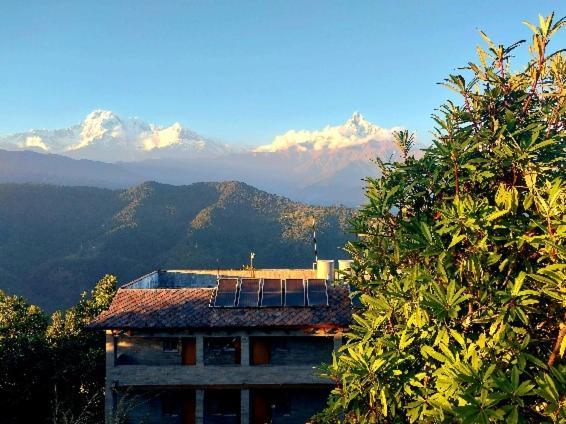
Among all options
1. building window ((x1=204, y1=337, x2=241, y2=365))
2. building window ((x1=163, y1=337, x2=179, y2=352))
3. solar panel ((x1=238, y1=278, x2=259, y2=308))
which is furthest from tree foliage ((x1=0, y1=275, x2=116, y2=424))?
solar panel ((x1=238, y1=278, x2=259, y2=308))

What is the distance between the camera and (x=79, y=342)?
101ft

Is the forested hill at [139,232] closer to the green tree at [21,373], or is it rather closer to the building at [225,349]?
the green tree at [21,373]

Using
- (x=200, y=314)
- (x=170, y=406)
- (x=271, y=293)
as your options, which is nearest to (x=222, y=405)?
(x=170, y=406)

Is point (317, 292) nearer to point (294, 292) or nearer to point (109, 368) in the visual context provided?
point (294, 292)

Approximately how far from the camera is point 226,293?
91.5ft

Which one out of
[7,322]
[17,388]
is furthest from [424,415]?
[7,322]

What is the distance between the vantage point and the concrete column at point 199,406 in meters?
26.5

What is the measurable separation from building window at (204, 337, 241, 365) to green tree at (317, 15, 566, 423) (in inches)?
620

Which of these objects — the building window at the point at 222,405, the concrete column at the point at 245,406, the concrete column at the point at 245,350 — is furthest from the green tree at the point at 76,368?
the concrete column at the point at 245,350

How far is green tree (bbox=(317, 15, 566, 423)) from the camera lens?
30.3 feet

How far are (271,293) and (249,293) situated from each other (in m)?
1.26

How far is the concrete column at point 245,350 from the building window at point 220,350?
156cm

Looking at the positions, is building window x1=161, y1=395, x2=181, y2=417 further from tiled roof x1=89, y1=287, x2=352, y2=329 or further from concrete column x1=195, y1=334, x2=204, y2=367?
tiled roof x1=89, y1=287, x2=352, y2=329

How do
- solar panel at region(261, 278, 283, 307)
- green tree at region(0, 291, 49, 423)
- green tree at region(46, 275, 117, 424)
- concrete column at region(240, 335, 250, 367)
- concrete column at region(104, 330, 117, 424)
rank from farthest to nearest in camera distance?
green tree at region(46, 275, 117, 424) → solar panel at region(261, 278, 283, 307) → green tree at region(0, 291, 49, 423) → concrete column at region(240, 335, 250, 367) → concrete column at region(104, 330, 117, 424)
